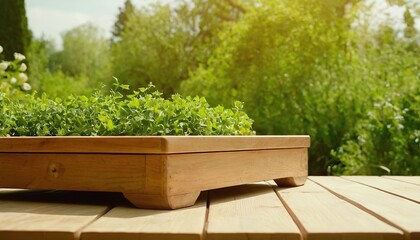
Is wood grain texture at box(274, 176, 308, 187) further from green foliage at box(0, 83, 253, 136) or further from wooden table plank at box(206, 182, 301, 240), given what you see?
green foliage at box(0, 83, 253, 136)

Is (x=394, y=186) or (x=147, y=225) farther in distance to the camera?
(x=394, y=186)

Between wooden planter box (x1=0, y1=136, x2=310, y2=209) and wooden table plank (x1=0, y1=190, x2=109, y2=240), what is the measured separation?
7cm

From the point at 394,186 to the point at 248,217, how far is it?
132 centimetres

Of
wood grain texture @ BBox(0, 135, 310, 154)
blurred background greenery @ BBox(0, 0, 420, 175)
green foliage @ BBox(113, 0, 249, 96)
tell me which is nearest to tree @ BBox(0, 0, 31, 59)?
blurred background greenery @ BBox(0, 0, 420, 175)

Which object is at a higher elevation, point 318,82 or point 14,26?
point 14,26

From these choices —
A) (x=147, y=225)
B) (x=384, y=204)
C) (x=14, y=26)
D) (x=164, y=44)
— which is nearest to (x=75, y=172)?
(x=147, y=225)

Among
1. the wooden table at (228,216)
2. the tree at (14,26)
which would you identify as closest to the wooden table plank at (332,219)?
the wooden table at (228,216)

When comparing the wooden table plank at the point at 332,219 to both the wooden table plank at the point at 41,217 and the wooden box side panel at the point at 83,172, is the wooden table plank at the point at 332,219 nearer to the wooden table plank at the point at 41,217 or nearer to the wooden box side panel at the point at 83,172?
the wooden box side panel at the point at 83,172

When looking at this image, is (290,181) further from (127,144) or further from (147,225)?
(147,225)

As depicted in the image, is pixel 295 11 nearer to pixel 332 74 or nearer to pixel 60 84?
pixel 332 74

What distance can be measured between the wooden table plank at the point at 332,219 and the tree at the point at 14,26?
400 inches

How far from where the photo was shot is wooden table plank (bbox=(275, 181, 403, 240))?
1.31m

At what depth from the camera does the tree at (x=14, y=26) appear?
11.3 m

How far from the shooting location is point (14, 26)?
37.1 ft
